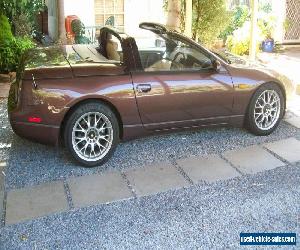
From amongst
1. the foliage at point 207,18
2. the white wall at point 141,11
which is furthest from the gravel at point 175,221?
the white wall at point 141,11

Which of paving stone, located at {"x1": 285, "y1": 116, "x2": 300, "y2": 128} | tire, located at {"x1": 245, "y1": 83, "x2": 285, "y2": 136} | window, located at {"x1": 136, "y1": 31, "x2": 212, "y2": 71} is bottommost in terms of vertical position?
paving stone, located at {"x1": 285, "y1": 116, "x2": 300, "y2": 128}

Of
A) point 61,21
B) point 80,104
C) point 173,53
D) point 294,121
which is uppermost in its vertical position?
point 61,21

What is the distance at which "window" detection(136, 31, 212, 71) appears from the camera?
Result: 493 cm

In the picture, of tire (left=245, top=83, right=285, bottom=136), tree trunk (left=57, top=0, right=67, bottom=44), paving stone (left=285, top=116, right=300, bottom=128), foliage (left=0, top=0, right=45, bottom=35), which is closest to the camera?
tire (left=245, top=83, right=285, bottom=136)

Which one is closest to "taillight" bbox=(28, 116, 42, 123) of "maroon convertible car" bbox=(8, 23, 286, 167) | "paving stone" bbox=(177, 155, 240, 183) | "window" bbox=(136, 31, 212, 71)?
"maroon convertible car" bbox=(8, 23, 286, 167)

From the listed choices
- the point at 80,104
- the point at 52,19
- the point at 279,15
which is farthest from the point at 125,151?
the point at 52,19

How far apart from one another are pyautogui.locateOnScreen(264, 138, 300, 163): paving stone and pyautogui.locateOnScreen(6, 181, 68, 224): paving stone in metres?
2.56

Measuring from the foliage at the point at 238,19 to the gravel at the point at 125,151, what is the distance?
5.97 m

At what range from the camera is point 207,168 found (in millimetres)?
4582

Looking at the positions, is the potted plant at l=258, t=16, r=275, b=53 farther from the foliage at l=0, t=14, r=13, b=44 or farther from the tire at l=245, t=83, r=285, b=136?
the foliage at l=0, t=14, r=13, b=44

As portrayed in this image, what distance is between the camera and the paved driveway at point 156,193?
11.1 ft

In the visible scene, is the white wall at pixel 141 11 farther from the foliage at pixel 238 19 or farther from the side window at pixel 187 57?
the side window at pixel 187 57

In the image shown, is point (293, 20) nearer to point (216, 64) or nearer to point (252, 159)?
point (216, 64)

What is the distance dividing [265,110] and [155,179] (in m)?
1.95
